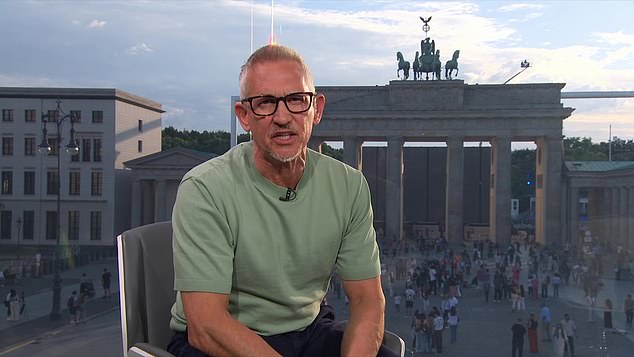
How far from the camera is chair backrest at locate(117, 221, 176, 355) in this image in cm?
120

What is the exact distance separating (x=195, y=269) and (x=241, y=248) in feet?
0.30

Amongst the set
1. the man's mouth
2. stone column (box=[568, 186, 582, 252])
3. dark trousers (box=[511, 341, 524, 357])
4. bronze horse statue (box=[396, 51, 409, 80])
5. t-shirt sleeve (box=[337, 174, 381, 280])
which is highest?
bronze horse statue (box=[396, 51, 409, 80])

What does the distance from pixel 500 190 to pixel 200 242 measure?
5.74 metres

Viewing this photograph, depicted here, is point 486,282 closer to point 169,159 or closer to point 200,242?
point 169,159

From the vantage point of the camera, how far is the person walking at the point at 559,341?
212 inches

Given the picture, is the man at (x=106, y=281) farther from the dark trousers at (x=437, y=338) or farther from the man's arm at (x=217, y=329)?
the man's arm at (x=217, y=329)

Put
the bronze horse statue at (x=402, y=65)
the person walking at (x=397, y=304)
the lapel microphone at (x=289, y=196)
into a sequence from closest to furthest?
the lapel microphone at (x=289, y=196)
the bronze horse statue at (x=402, y=65)
the person walking at (x=397, y=304)

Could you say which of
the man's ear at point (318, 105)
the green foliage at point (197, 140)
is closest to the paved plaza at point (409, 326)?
the green foliage at point (197, 140)

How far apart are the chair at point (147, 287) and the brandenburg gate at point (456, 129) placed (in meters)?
3.95

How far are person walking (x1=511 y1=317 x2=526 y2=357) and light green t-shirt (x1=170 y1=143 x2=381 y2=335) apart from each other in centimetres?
468

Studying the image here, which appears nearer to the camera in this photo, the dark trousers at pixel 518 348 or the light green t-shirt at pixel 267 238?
the light green t-shirt at pixel 267 238

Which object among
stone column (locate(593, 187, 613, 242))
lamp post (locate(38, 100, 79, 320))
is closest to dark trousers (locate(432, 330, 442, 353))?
stone column (locate(593, 187, 613, 242))

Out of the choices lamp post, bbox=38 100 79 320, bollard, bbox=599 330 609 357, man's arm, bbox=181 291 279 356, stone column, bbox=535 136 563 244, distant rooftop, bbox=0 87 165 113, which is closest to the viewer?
man's arm, bbox=181 291 279 356

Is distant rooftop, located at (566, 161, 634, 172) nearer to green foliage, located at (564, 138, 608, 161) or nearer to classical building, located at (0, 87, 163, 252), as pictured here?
green foliage, located at (564, 138, 608, 161)
